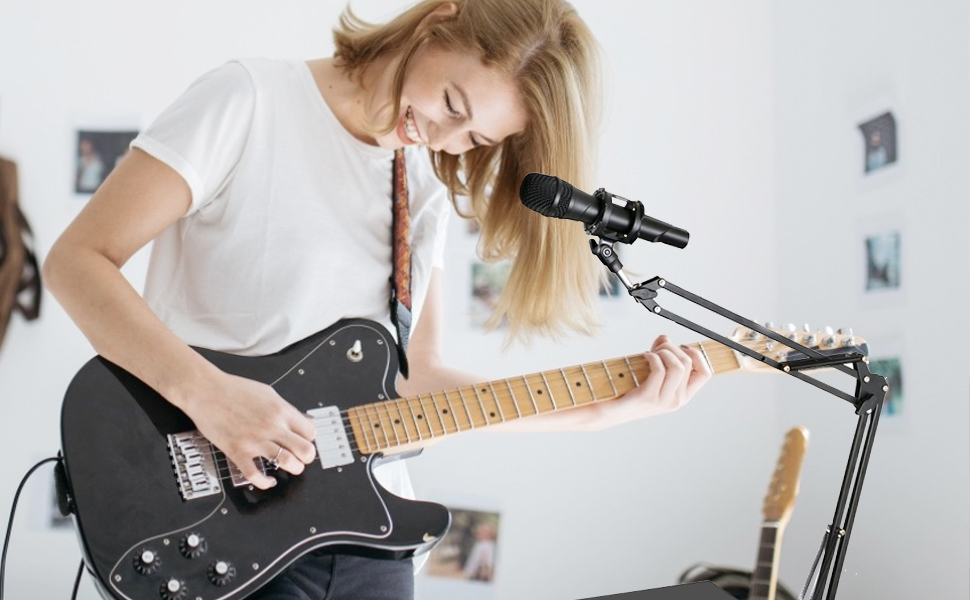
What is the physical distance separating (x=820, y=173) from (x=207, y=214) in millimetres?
1639

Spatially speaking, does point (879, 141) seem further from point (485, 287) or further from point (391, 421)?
point (391, 421)

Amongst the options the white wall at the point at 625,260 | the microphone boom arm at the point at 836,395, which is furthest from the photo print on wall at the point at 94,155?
the microphone boom arm at the point at 836,395

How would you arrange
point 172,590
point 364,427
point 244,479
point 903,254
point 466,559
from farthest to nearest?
point 466,559 < point 903,254 < point 364,427 < point 244,479 < point 172,590

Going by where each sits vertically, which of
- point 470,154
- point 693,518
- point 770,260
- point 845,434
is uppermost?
point 470,154

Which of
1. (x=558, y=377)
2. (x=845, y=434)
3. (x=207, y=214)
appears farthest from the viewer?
(x=845, y=434)

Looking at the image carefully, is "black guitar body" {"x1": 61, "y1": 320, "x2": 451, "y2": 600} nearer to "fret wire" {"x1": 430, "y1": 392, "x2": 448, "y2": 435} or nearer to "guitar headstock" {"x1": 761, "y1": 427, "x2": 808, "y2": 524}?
"fret wire" {"x1": 430, "y1": 392, "x2": 448, "y2": 435}

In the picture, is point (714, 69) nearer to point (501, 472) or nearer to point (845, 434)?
point (845, 434)

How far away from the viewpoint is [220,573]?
1.14 metres

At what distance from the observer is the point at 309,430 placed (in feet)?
4.13

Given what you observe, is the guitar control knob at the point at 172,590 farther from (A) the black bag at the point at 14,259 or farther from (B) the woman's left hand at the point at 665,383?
(A) the black bag at the point at 14,259

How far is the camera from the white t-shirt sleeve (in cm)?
124

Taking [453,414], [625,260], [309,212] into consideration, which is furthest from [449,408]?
[625,260]

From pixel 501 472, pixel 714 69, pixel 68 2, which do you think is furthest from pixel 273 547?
pixel 714 69

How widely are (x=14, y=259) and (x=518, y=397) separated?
1.46 metres
